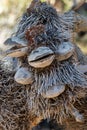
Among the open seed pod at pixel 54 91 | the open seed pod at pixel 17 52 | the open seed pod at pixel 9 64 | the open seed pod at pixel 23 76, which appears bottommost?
the open seed pod at pixel 54 91

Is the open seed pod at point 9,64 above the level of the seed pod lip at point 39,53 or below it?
below

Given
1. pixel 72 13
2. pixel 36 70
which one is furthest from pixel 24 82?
pixel 72 13

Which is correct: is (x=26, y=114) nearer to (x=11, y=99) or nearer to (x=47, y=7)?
(x=11, y=99)
